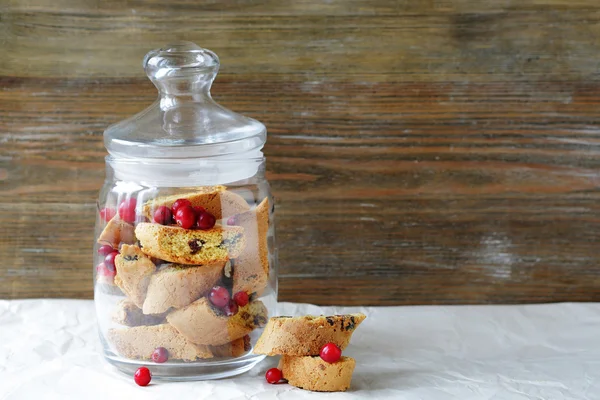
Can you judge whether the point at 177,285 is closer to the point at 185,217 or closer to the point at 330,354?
the point at 185,217

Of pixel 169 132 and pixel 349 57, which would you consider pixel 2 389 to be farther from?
pixel 349 57

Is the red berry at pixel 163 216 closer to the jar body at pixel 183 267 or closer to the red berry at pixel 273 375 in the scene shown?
the jar body at pixel 183 267

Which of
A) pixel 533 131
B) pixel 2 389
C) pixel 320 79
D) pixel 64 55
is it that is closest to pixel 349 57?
pixel 320 79

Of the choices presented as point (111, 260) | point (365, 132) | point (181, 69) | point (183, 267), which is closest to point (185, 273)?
point (183, 267)

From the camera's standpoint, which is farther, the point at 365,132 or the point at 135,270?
the point at 365,132

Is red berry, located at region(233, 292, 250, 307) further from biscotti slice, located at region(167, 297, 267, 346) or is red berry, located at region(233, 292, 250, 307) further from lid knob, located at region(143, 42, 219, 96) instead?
lid knob, located at region(143, 42, 219, 96)

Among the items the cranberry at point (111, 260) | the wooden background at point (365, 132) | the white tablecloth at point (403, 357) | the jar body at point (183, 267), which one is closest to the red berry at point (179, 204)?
the jar body at point (183, 267)
